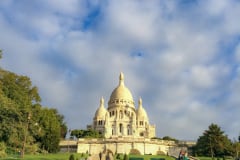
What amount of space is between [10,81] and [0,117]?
1111 centimetres

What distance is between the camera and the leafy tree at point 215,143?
5297 centimetres

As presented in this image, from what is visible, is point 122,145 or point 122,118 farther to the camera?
point 122,118

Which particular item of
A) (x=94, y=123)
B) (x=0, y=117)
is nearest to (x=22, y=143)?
(x=0, y=117)

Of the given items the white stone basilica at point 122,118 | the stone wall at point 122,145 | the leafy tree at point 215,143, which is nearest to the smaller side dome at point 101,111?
the white stone basilica at point 122,118

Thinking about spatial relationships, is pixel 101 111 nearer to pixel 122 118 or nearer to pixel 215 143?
pixel 122 118

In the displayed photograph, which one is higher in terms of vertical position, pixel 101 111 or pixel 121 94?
pixel 121 94

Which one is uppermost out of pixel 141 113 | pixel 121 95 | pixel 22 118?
pixel 121 95

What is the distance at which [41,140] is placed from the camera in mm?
53438

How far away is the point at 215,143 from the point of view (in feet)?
176

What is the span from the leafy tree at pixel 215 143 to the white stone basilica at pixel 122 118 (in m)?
34.3

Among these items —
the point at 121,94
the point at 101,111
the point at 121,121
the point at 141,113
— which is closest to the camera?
the point at 121,121

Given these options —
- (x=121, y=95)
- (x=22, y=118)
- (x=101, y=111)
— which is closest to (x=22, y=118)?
(x=22, y=118)

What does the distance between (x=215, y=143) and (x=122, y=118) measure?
41768 millimetres

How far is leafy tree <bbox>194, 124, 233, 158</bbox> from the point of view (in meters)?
53.0
